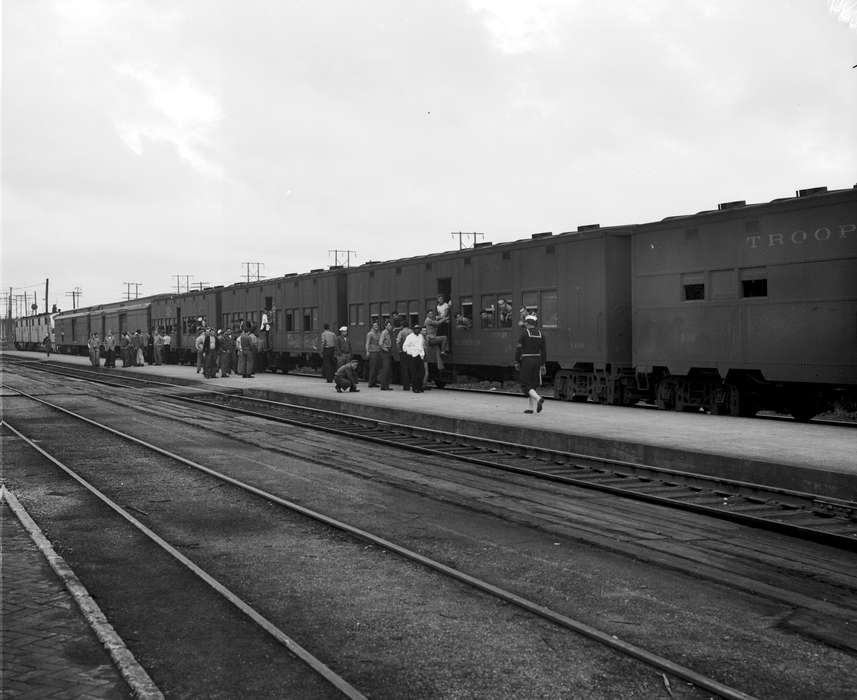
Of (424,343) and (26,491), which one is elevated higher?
(424,343)

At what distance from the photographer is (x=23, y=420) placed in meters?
18.3

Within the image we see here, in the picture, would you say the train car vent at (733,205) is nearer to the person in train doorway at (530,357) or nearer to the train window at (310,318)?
the person in train doorway at (530,357)

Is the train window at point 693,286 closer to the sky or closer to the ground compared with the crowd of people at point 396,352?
closer to the sky

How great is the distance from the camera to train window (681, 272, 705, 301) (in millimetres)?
16438

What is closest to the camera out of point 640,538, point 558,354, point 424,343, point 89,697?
point 89,697

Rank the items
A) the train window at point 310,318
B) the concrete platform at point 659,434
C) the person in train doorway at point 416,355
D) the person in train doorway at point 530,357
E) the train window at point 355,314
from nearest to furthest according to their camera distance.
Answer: the concrete platform at point 659,434
the person in train doorway at point 530,357
the person in train doorway at point 416,355
the train window at point 355,314
the train window at point 310,318

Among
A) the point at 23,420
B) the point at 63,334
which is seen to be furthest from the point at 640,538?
the point at 63,334

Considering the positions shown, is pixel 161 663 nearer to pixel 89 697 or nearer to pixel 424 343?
pixel 89 697

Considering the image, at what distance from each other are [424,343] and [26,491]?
45.2 ft

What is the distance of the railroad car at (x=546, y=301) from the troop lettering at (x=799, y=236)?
3.42 metres

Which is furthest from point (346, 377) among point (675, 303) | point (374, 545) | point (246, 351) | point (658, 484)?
point (374, 545)

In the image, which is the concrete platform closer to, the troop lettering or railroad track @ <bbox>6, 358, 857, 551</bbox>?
railroad track @ <bbox>6, 358, 857, 551</bbox>

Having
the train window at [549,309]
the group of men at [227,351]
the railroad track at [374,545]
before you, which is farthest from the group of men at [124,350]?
the railroad track at [374,545]

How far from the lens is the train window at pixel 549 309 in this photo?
19.7m
